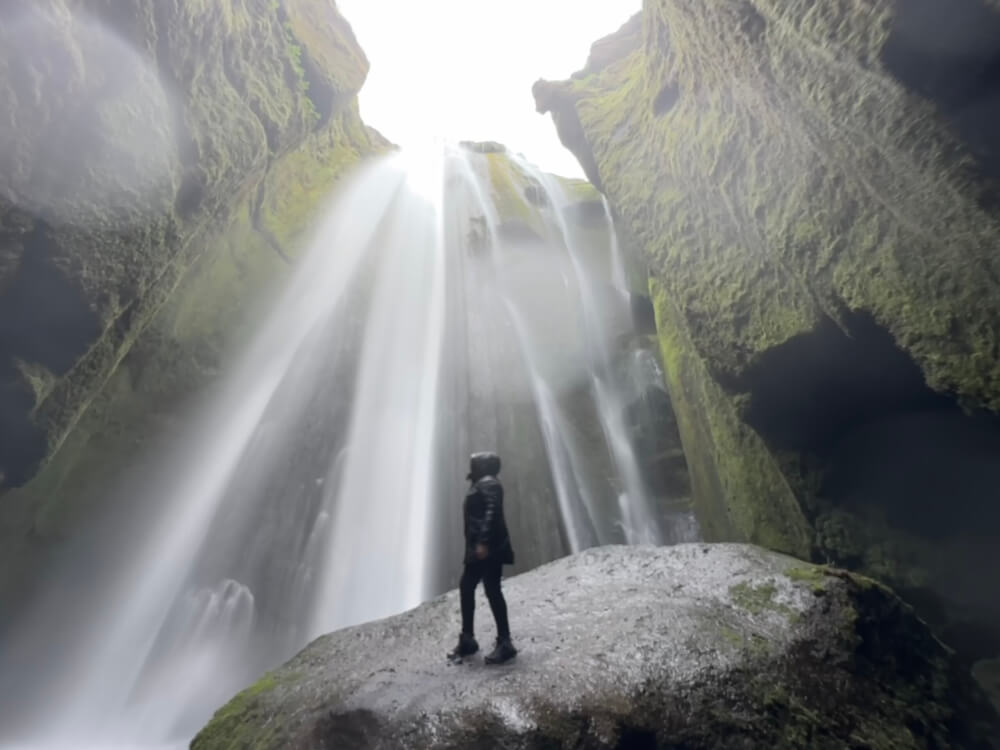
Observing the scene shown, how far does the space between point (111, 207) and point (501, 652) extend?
7274 millimetres

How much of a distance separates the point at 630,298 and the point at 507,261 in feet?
17.1

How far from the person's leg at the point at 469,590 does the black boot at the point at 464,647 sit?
0.04 metres

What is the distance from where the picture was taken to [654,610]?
461 centimetres

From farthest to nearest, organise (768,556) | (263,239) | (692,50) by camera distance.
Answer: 1. (263,239)
2. (692,50)
3. (768,556)

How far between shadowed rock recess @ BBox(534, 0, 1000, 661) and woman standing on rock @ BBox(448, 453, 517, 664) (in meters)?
4.39

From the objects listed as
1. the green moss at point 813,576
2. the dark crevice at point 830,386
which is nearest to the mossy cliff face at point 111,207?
the green moss at point 813,576

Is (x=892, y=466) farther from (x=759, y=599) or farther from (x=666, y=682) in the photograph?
(x=666, y=682)

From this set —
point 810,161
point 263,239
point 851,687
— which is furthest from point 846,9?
point 263,239

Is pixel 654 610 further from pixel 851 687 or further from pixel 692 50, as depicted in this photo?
pixel 692 50

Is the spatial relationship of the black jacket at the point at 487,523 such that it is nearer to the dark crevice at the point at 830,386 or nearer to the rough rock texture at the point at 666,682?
the rough rock texture at the point at 666,682

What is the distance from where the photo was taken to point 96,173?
6660mm

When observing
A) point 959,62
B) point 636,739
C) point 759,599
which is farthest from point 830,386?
point 636,739

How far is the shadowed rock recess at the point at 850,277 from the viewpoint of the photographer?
451cm

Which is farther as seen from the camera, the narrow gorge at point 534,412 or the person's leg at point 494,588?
the narrow gorge at point 534,412
